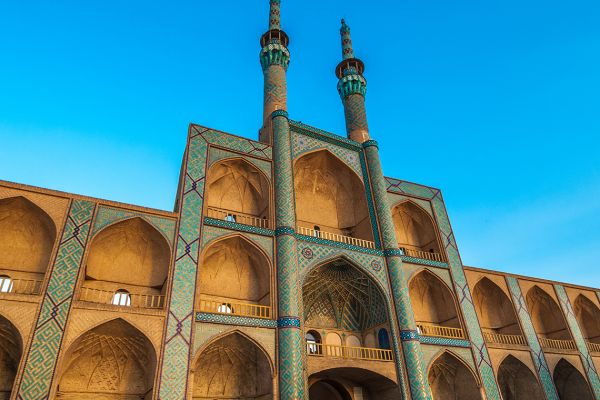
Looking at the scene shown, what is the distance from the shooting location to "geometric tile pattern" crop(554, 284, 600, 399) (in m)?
17.2

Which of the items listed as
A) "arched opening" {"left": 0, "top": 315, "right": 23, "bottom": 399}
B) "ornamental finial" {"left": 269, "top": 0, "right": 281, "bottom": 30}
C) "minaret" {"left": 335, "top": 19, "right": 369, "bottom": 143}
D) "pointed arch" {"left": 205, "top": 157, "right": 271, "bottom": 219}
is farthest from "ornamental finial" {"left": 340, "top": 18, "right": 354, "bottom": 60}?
"arched opening" {"left": 0, "top": 315, "right": 23, "bottom": 399}

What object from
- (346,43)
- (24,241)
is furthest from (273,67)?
(24,241)

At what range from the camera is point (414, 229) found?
19.2m

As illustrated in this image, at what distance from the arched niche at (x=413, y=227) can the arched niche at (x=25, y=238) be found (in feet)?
41.4

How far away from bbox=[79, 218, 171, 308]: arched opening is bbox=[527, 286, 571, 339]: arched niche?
51.5 ft

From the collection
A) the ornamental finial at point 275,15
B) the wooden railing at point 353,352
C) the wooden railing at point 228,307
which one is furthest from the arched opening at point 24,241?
the ornamental finial at point 275,15

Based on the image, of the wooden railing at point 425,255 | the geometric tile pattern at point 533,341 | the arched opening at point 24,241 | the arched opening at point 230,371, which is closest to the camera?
the arched opening at point 24,241

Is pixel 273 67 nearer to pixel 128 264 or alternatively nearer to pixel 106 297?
pixel 128 264

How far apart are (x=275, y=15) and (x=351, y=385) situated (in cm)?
1705

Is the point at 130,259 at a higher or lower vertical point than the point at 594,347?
higher

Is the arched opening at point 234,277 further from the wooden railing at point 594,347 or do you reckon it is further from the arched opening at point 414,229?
the wooden railing at point 594,347

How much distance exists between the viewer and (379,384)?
Result: 13852mm

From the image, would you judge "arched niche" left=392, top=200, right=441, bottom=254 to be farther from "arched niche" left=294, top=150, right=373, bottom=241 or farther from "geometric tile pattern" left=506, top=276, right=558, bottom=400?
"geometric tile pattern" left=506, top=276, right=558, bottom=400

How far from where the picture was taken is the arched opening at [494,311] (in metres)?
17.5
